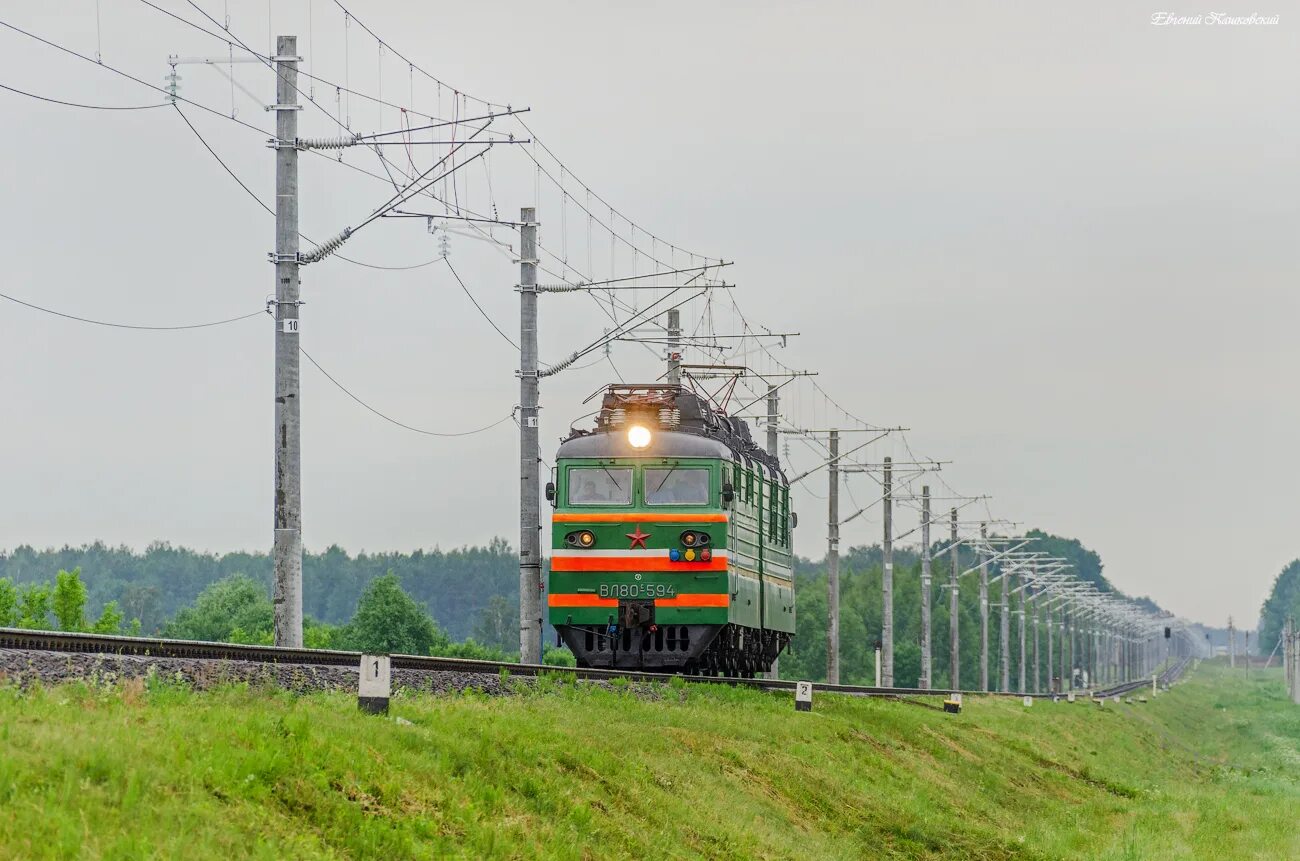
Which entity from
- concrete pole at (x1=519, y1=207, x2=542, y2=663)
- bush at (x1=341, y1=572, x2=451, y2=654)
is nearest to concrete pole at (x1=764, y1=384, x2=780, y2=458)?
concrete pole at (x1=519, y1=207, x2=542, y2=663)

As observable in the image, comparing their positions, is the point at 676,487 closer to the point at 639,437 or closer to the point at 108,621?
the point at 639,437

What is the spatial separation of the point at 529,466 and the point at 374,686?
2129 cm

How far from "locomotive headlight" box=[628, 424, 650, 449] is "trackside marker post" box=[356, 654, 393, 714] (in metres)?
16.7

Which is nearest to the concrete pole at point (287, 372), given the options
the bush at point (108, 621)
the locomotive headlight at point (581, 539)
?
the locomotive headlight at point (581, 539)

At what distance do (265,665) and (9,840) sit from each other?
9819mm

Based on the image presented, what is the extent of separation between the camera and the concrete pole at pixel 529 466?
36062 millimetres

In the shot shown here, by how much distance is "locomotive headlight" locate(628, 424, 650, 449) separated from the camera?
3247 cm

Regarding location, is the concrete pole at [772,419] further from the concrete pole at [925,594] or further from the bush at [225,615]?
the bush at [225,615]

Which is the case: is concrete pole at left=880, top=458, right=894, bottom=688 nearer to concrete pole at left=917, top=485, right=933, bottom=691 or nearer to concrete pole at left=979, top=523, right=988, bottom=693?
concrete pole at left=917, top=485, right=933, bottom=691

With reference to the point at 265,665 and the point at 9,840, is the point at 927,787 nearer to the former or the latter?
the point at 265,665

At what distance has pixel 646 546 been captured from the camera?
105 feet

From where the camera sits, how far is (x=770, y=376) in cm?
5378

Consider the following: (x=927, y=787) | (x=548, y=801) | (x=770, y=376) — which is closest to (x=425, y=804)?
(x=548, y=801)

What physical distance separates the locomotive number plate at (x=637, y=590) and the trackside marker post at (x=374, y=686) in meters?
15.9
